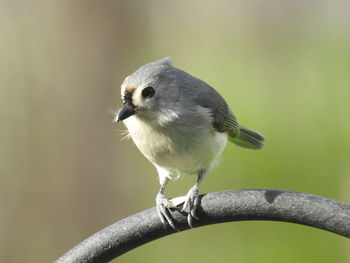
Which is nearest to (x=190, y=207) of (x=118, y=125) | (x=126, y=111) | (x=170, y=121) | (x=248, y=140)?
(x=126, y=111)

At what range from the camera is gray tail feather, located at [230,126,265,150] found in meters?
3.94

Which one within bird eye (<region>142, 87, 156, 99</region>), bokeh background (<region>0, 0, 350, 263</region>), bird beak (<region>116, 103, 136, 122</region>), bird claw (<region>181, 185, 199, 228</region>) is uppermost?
bokeh background (<region>0, 0, 350, 263</region>)

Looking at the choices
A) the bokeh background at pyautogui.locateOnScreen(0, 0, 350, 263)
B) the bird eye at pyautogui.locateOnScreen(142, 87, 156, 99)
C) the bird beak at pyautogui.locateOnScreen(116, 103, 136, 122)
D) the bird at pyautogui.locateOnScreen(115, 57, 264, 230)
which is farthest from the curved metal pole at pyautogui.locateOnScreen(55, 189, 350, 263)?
the bokeh background at pyautogui.locateOnScreen(0, 0, 350, 263)

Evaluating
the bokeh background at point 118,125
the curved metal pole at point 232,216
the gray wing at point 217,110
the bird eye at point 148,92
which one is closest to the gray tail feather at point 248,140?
the gray wing at point 217,110

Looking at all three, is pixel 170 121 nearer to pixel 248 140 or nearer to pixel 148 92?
pixel 148 92

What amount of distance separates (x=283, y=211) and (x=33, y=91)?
358cm

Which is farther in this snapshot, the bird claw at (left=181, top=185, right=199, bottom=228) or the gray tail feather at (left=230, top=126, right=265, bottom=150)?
the gray tail feather at (left=230, top=126, right=265, bottom=150)

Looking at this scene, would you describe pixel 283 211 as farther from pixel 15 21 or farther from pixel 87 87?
pixel 15 21

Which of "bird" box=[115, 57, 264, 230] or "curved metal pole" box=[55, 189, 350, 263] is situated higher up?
"bird" box=[115, 57, 264, 230]

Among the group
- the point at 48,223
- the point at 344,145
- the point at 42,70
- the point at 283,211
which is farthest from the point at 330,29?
the point at 283,211

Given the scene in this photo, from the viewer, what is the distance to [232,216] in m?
2.19

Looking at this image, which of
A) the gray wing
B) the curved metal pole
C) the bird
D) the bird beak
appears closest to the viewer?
the curved metal pole

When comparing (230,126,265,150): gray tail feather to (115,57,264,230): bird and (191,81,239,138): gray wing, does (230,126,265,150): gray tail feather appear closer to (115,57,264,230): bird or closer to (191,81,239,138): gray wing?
(191,81,239,138): gray wing

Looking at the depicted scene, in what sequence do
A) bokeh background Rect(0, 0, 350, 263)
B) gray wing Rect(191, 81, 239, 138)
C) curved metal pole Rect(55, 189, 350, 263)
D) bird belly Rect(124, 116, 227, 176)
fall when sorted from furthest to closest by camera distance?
bokeh background Rect(0, 0, 350, 263)
gray wing Rect(191, 81, 239, 138)
bird belly Rect(124, 116, 227, 176)
curved metal pole Rect(55, 189, 350, 263)
